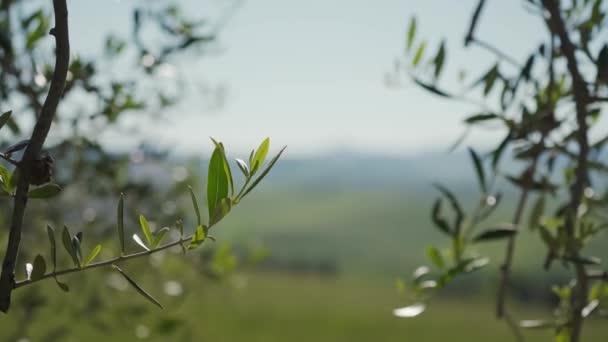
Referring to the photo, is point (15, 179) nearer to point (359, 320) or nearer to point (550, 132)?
point (550, 132)

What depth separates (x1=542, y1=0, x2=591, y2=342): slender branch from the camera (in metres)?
0.48

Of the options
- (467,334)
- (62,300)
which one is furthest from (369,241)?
(62,300)

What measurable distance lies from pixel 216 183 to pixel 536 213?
17.6 inches

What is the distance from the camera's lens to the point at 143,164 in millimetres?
1325

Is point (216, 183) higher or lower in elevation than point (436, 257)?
higher

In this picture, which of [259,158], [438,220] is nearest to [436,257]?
[438,220]

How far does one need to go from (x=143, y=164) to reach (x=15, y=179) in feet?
3.32

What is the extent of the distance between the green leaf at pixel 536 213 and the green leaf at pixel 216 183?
0.41 metres

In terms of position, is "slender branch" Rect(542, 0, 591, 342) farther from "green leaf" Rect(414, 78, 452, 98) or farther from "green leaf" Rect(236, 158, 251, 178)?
"green leaf" Rect(236, 158, 251, 178)

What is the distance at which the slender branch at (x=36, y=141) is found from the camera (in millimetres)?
283

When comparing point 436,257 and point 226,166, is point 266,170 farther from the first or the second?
point 436,257

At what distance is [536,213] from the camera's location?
662 millimetres

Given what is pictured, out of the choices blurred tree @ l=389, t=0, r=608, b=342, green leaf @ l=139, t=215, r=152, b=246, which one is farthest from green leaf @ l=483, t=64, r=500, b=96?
green leaf @ l=139, t=215, r=152, b=246

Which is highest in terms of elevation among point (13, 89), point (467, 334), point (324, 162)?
point (13, 89)
